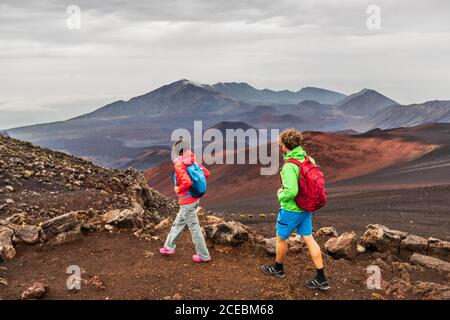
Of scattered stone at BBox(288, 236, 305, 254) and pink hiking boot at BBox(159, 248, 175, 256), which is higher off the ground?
pink hiking boot at BBox(159, 248, 175, 256)

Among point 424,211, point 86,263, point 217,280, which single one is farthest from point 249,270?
point 424,211

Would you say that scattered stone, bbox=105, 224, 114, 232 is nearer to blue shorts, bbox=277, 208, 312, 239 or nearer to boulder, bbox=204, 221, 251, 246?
boulder, bbox=204, 221, 251, 246

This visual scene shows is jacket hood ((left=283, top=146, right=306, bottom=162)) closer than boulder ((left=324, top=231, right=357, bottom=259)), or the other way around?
jacket hood ((left=283, top=146, right=306, bottom=162))

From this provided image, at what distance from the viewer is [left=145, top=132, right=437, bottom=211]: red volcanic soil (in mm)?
50938

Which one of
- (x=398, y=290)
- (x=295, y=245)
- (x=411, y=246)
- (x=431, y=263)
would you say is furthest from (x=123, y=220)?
(x=411, y=246)

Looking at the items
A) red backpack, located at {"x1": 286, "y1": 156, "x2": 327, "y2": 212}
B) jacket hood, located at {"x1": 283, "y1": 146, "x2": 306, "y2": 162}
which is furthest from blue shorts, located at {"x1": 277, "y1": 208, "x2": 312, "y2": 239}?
jacket hood, located at {"x1": 283, "y1": 146, "x2": 306, "y2": 162}

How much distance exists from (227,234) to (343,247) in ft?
8.63

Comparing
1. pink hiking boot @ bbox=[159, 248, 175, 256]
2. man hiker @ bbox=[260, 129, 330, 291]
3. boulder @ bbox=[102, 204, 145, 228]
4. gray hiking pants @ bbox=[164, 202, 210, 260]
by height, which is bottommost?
pink hiking boot @ bbox=[159, 248, 175, 256]

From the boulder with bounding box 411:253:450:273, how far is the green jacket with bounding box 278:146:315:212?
5041mm

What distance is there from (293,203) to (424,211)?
19880 mm

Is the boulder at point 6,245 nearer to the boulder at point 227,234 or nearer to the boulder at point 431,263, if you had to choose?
the boulder at point 227,234

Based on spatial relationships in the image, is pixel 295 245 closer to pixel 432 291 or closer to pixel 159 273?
pixel 432 291

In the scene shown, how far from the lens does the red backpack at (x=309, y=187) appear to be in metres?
6.09
